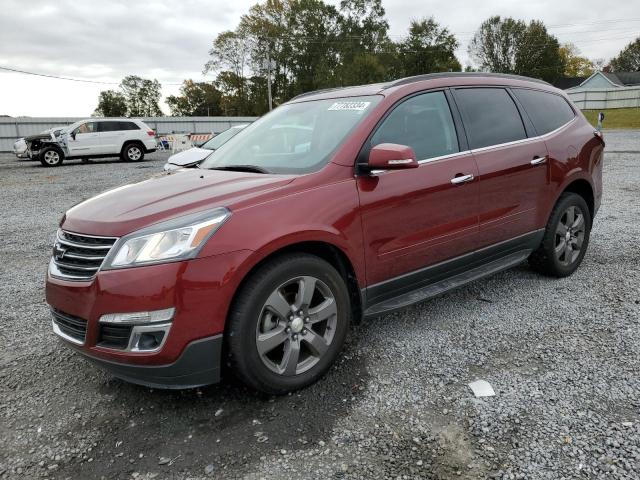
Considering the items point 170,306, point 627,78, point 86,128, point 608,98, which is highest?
point 627,78

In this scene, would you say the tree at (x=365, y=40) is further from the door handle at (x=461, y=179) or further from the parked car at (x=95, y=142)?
the door handle at (x=461, y=179)

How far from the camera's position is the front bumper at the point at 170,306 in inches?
91.7

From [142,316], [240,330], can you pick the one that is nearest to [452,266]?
[240,330]

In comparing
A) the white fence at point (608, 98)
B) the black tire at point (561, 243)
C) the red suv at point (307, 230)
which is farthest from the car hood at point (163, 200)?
the white fence at point (608, 98)

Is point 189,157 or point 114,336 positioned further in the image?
point 189,157

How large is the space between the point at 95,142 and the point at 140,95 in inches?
2888

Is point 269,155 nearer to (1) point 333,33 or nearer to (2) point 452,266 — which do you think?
(2) point 452,266

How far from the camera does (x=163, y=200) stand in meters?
2.73

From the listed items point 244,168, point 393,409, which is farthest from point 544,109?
point 393,409

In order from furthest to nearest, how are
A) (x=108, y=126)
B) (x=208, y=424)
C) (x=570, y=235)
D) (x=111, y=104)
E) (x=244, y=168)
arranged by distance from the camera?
(x=111, y=104), (x=108, y=126), (x=570, y=235), (x=244, y=168), (x=208, y=424)

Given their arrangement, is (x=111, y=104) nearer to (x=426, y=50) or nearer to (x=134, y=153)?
(x=426, y=50)

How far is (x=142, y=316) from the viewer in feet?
7.70

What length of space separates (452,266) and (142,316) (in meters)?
2.17

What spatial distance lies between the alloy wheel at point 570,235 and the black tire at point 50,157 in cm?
1893
